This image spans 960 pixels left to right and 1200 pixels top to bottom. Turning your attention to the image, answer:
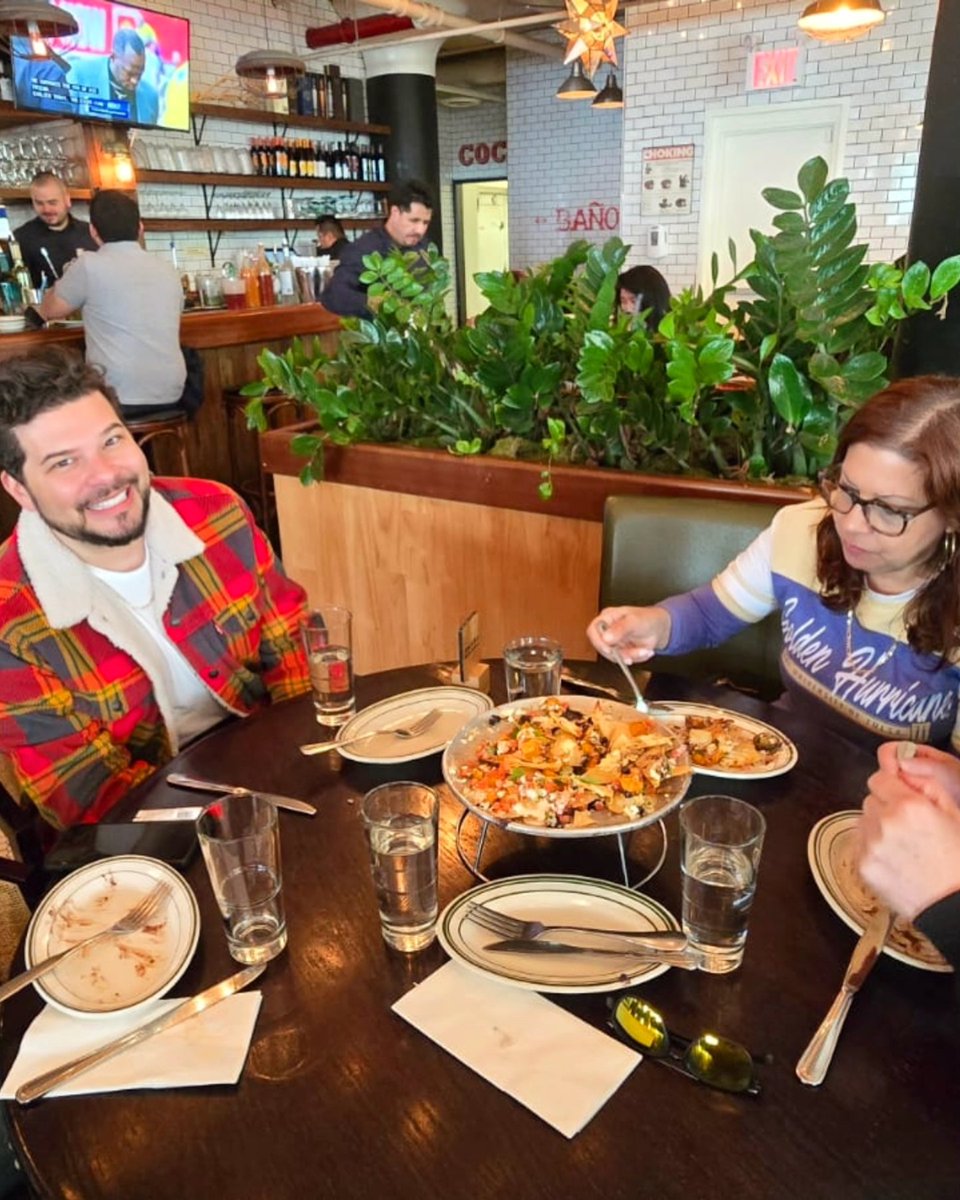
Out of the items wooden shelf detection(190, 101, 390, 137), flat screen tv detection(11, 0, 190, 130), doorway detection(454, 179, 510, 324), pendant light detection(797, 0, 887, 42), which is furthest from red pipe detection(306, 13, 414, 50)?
pendant light detection(797, 0, 887, 42)

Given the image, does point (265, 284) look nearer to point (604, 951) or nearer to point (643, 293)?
point (643, 293)

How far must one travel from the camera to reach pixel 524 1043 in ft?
2.81

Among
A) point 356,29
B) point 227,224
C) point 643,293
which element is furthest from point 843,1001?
point 356,29

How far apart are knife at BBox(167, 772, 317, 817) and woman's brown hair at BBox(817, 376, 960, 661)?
0.93 metres

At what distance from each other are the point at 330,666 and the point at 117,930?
0.53 metres

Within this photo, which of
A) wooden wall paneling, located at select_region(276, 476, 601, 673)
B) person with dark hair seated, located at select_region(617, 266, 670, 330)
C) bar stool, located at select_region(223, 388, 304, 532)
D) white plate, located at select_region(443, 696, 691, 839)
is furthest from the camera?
bar stool, located at select_region(223, 388, 304, 532)

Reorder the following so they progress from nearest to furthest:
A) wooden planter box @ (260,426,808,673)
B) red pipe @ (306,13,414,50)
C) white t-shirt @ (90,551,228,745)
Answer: white t-shirt @ (90,551,228,745)
wooden planter box @ (260,426,808,673)
red pipe @ (306,13,414,50)

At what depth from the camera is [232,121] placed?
22.8 ft

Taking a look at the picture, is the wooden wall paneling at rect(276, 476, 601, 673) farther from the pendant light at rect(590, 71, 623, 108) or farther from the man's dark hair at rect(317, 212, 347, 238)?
the pendant light at rect(590, 71, 623, 108)

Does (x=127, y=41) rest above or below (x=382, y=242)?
above

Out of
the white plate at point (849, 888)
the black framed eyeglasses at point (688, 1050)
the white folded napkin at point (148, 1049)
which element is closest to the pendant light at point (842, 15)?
Result: the white plate at point (849, 888)

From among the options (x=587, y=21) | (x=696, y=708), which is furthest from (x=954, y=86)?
(x=587, y=21)

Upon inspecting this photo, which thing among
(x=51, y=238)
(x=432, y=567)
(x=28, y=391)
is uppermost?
(x=51, y=238)

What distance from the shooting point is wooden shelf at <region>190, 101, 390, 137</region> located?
644 cm
